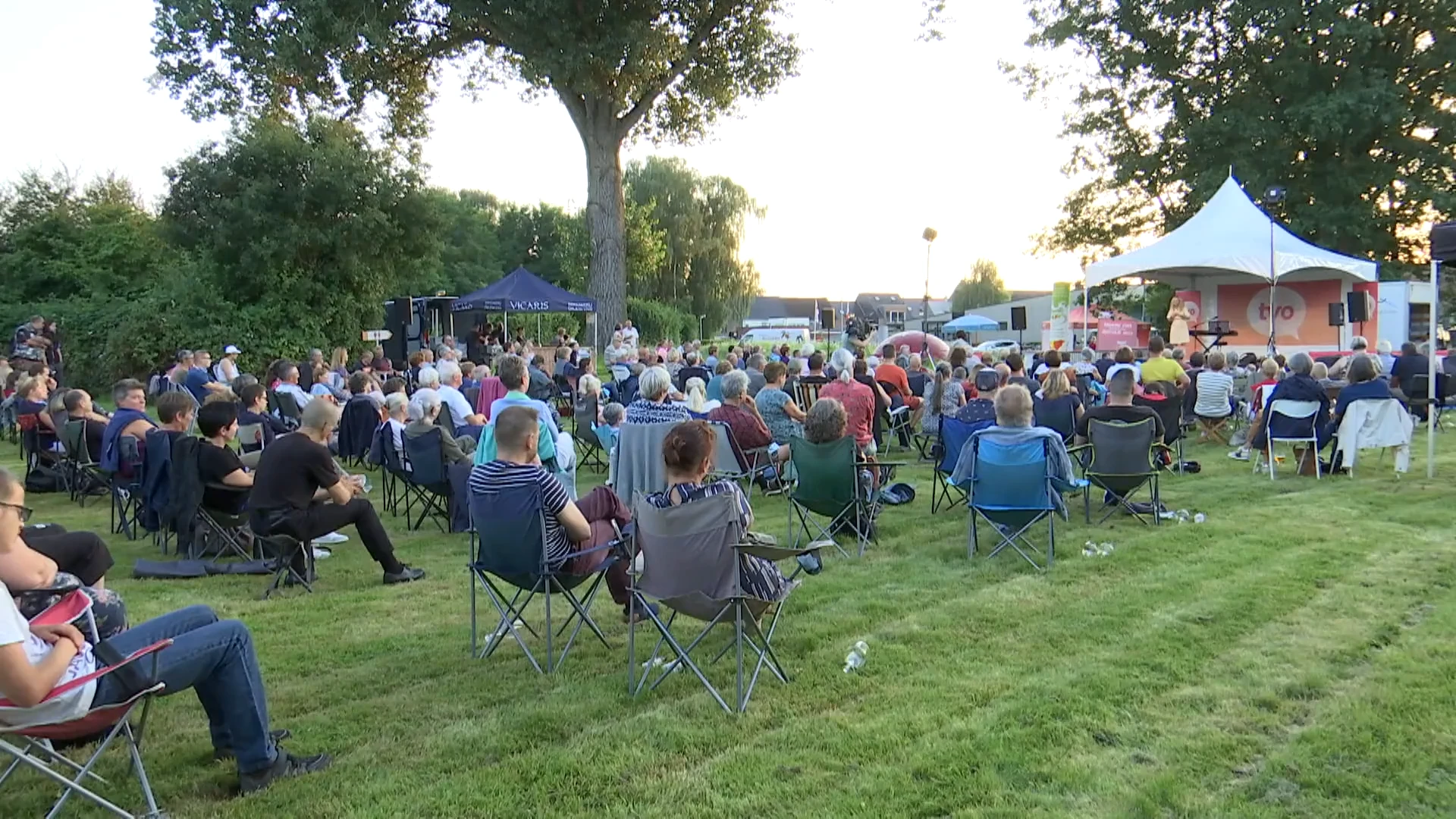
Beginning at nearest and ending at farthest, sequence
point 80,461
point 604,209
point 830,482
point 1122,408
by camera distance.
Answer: point 830,482 → point 1122,408 → point 80,461 → point 604,209

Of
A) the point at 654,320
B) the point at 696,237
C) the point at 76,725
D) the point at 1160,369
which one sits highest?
the point at 696,237

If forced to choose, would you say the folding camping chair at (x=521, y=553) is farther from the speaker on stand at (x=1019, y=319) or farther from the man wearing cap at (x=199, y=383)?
the speaker on stand at (x=1019, y=319)

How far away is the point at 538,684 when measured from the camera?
377 cm

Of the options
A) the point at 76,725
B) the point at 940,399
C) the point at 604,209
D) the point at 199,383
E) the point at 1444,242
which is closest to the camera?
the point at 76,725

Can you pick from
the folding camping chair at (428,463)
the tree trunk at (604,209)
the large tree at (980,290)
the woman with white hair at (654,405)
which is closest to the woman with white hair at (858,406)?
the woman with white hair at (654,405)

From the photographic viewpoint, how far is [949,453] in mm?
7094

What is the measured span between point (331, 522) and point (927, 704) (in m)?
3.36

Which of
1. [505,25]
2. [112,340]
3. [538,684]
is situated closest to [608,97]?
[505,25]

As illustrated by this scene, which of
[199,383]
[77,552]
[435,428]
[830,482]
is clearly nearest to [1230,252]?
[830,482]

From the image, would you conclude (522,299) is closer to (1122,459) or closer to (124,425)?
(124,425)

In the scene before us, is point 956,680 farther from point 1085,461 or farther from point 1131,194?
point 1131,194

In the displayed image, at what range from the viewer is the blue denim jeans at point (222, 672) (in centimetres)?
272

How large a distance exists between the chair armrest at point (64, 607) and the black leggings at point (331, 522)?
233cm

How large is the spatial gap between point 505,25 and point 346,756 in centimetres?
1590
